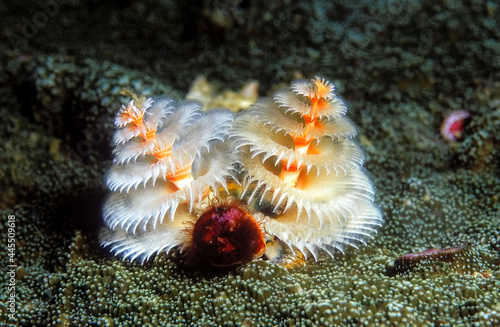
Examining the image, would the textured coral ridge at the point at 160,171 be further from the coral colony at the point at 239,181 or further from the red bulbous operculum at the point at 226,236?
the red bulbous operculum at the point at 226,236

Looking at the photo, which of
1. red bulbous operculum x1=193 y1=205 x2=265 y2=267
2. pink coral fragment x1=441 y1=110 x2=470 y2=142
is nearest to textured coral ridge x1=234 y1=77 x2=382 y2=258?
red bulbous operculum x1=193 y1=205 x2=265 y2=267

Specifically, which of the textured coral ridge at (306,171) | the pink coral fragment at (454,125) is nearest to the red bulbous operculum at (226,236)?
the textured coral ridge at (306,171)

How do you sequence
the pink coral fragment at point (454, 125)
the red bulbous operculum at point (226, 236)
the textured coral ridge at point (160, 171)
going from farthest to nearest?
the pink coral fragment at point (454, 125) → the textured coral ridge at point (160, 171) → the red bulbous operculum at point (226, 236)

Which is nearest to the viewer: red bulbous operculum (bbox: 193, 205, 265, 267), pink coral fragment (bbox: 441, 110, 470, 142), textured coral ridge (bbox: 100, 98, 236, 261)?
red bulbous operculum (bbox: 193, 205, 265, 267)

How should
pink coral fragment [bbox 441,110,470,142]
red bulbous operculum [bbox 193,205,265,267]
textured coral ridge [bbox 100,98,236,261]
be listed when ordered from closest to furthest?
red bulbous operculum [bbox 193,205,265,267] → textured coral ridge [bbox 100,98,236,261] → pink coral fragment [bbox 441,110,470,142]

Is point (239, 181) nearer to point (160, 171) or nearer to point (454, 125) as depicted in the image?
point (160, 171)

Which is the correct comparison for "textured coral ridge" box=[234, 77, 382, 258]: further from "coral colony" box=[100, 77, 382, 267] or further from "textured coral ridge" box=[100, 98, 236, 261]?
"textured coral ridge" box=[100, 98, 236, 261]

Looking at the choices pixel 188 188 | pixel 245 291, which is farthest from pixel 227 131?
pixel 245 291

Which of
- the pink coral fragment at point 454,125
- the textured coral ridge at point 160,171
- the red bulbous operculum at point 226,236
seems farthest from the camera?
the pink coral fragment at point 454,125
